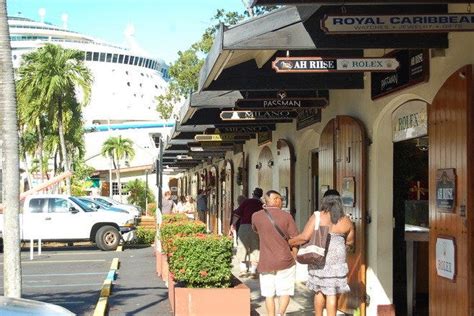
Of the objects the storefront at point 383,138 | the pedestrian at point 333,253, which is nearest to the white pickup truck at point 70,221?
the storefront at point 383,138

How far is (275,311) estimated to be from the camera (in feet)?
32.9

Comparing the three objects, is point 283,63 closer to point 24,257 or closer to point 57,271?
point 57,271

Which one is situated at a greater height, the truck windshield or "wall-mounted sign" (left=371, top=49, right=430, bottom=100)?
"wall-mounted sign" (left=371, top=49, right=430, bottom=100)

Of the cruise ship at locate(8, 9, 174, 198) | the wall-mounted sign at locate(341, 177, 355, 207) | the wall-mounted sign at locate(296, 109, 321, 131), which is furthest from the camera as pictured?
the cruise ship at locate(8, 9, 174, 198)

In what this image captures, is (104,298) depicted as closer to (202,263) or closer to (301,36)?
(202,263)

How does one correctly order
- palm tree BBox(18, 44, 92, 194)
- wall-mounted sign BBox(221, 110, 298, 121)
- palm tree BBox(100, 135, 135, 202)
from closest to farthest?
wall-mounted sign BBox(221, 110, 298, 121)
palm tree BBox(18, 44, 92, 194)
palm tree BBox(100, 135, 135, 202)

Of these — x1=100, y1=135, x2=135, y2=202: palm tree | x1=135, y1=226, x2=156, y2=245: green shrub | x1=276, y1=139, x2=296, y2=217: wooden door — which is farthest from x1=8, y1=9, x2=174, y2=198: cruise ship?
x1=276, y1=139, x2=296, y2=217: wooden door

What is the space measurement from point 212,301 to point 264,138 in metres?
10.1

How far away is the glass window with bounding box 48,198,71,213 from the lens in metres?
24.4

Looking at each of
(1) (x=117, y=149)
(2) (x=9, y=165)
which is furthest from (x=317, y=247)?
(1) (x=117, y=149)

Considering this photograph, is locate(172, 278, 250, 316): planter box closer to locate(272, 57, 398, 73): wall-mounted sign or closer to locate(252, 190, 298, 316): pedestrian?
locate(252, 190, 298, 316): pedestrian

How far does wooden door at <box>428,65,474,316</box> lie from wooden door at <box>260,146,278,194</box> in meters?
10.3

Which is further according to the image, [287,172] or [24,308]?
[287,172]

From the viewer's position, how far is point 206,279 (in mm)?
9828
